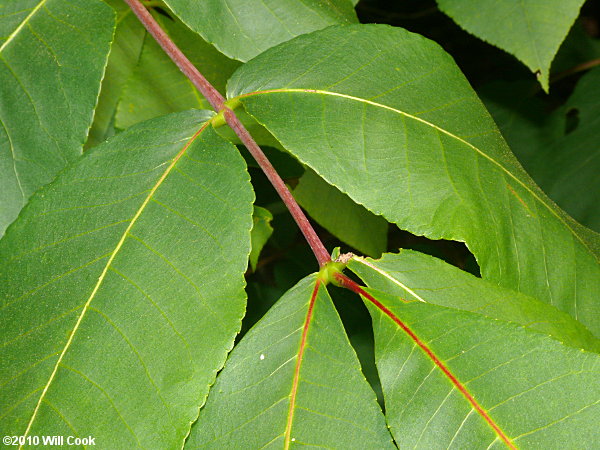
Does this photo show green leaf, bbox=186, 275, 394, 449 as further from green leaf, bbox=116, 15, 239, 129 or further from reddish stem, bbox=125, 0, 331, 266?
green leaf, bbox=116, 15, 239, 129

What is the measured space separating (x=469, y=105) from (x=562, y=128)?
0.97 meters

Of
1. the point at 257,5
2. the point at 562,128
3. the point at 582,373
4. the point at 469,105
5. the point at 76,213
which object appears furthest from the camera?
the point at 562,128

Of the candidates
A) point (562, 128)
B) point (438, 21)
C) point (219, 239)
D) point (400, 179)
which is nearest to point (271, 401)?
point (219, 239)

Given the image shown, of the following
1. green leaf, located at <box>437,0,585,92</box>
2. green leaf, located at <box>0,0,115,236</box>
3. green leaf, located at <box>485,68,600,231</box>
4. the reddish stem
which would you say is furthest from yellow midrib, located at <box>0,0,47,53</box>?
green leaf, located at <box>485,68,600,231</box>

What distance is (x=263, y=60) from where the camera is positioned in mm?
883

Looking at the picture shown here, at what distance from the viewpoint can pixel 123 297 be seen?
70 centimetres

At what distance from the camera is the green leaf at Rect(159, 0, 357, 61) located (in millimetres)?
951

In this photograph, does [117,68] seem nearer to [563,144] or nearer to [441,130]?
[441,130]

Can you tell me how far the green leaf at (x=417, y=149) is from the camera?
2.50ft

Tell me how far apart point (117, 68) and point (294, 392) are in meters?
0.77

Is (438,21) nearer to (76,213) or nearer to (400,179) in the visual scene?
(400,179)

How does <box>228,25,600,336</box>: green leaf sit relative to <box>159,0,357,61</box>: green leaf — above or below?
below

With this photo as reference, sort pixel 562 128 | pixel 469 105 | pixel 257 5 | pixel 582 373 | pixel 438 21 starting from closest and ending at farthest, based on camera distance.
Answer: pixel 582 373 < pixel 469 105 < pixel 257 5 < pixel 562 128 < pixel 438 21

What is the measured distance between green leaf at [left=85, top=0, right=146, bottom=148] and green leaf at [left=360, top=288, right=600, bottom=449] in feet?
2.40
